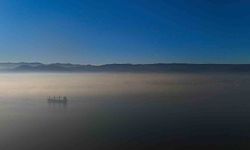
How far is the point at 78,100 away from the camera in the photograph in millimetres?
33719

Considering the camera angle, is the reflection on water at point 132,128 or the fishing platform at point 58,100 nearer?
the reflection on water at point 132,128

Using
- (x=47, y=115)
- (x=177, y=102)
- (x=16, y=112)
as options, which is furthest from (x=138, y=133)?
(x=177, y=102)

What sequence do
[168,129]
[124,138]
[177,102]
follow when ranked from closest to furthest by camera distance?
[124,138] → [168,129] → [177,102]

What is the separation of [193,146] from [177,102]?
1582 centimetres

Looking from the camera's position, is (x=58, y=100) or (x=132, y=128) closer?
(x=132, y=128)

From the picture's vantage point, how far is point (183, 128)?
17.5 m

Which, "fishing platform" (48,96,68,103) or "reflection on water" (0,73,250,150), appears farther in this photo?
"fishing platform" (48,96,68,103)

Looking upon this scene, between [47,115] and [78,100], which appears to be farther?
[78,100]

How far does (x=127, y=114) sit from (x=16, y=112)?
320 inches

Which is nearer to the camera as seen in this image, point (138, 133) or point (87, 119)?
point (138, 133)

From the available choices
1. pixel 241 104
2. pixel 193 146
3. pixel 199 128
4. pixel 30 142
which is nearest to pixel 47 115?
pixel 30 142

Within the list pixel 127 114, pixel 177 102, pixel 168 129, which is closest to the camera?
pixel 168 129

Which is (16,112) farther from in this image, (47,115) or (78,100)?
(78,100)

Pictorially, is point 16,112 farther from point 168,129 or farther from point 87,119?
point 168,129
